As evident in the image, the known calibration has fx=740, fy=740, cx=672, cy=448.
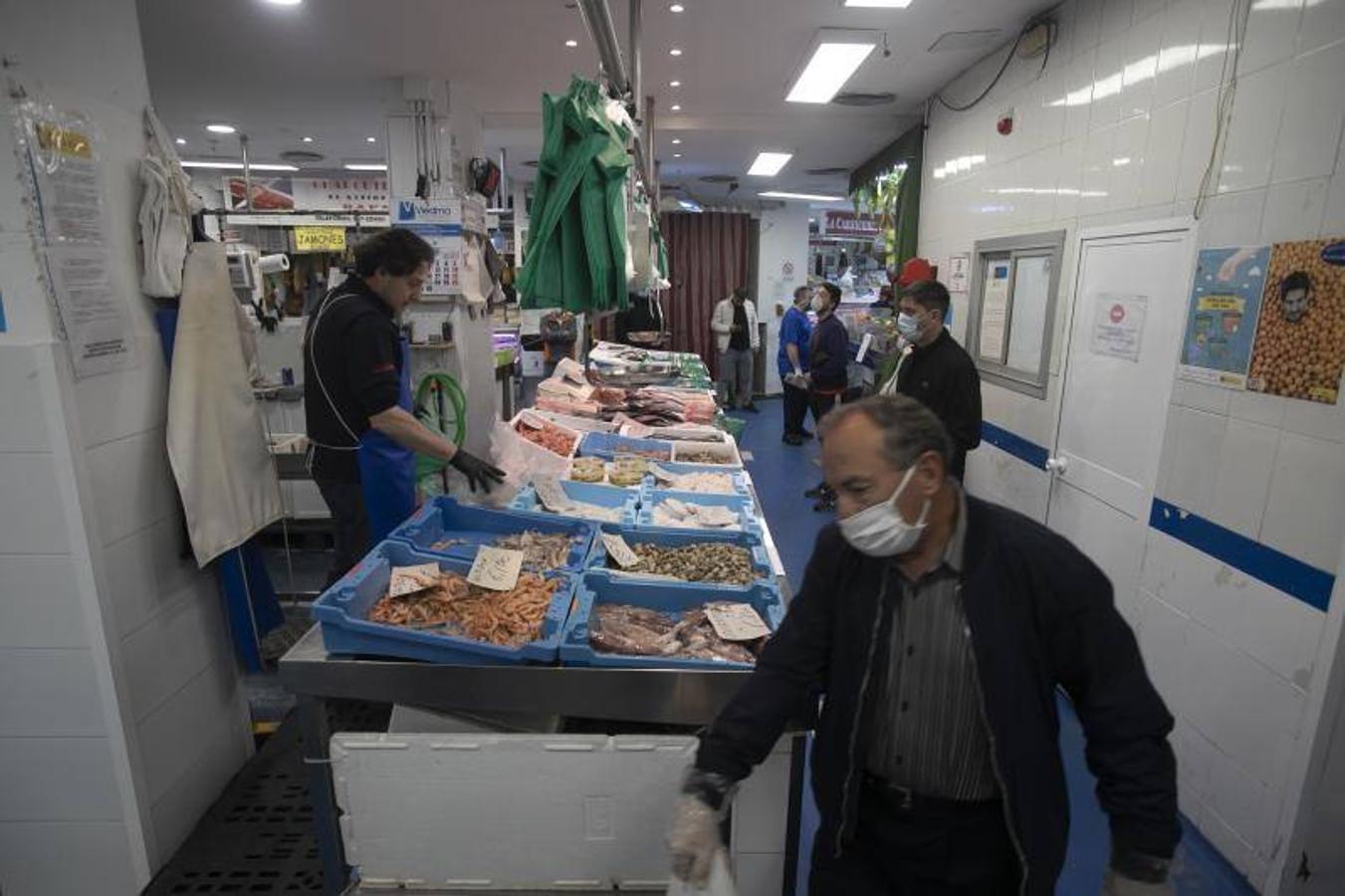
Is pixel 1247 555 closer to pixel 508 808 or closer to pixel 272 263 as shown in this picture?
pixel 508 808

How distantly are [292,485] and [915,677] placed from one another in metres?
4.52

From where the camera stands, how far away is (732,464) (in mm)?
3832

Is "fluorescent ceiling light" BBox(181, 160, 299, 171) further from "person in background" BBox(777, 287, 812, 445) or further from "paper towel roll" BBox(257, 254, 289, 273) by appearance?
"person in background" BBox(777, 287, 812, 445)

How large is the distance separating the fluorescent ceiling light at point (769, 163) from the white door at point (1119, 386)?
547 cm

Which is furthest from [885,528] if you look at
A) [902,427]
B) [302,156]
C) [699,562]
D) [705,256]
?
[705,256]

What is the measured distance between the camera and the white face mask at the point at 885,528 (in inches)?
54.4

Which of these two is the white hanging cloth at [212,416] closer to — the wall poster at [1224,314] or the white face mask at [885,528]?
the white face mask at [885,528]

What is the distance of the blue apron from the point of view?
3051 millimetres

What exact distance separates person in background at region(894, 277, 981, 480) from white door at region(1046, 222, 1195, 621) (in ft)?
1.54

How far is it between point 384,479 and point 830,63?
4.14 m

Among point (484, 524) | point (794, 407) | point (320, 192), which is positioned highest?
point (320, 192)

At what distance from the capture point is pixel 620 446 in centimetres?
415

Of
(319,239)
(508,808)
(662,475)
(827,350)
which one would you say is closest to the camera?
(508,808)

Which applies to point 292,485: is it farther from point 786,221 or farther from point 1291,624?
point 786,221
